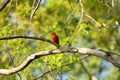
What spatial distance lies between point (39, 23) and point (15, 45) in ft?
35.1

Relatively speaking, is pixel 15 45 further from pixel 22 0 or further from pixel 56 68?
pixel 22 0

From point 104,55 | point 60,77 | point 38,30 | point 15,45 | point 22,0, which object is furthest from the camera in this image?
point 38,30

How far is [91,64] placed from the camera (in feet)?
81.5

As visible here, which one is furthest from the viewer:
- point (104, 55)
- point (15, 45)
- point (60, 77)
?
point (15, 45)

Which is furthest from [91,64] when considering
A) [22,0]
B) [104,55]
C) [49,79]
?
[104,55]

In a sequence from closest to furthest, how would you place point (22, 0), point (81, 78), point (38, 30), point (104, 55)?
1. point (104, 55)
2. point (22, 0)
3. point (38, 30)
4. point (81, 78)

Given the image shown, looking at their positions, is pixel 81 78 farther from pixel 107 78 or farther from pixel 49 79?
pixel 49 79

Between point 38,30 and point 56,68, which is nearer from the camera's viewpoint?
point 56,68

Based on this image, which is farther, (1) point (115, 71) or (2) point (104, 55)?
(1) point (115, 71)

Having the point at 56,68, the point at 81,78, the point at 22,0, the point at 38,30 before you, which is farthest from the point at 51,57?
the point at 81,78

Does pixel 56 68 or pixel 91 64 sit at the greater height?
pixel 56 68

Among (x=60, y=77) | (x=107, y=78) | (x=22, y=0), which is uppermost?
(x=22, y=0)

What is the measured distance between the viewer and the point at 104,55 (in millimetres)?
7527

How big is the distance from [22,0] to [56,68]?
573 cm
